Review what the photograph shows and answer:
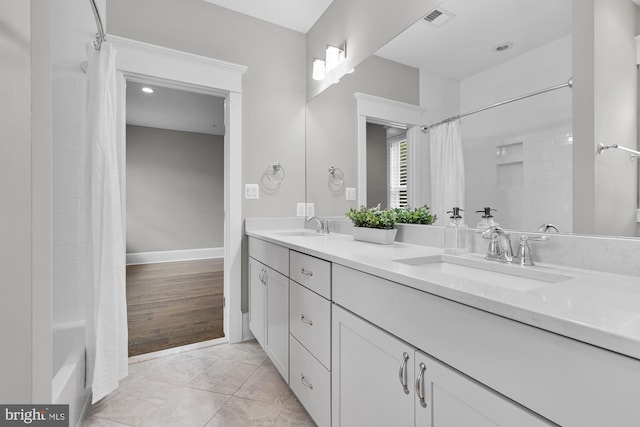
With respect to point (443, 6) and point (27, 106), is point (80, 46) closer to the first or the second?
point (27, 106)

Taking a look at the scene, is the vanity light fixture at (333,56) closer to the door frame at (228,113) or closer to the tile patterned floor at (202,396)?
the door frame at (228,113)

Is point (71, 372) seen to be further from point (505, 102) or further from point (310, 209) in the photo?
point (505, 102)

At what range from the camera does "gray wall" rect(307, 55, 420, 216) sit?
167 cm

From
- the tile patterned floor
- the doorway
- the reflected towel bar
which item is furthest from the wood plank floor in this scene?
the reflected towel bar

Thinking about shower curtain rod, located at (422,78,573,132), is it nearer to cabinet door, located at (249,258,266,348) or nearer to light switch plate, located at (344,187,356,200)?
light switch plate, located at (344,187,356,200)

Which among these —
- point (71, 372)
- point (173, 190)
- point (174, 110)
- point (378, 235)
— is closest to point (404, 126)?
point (378, 235)

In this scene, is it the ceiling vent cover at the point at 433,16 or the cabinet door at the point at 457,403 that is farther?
the ceiling vent cover at the point at 433,16

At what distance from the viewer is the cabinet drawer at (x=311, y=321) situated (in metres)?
1.19

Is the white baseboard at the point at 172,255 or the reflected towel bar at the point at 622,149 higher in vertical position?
the reflected towel bar at the point at 622,149

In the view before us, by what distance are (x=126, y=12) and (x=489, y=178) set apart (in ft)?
8.03

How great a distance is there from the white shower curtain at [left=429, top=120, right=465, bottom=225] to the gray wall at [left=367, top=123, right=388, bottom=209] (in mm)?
356

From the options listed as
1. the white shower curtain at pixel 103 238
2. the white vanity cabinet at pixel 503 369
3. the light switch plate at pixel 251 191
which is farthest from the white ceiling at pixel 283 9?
the white vanity cabinet at pixel 503 369

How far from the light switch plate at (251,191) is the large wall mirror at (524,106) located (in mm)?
1082

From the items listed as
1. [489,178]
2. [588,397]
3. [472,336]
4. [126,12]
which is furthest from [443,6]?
[126,12]
